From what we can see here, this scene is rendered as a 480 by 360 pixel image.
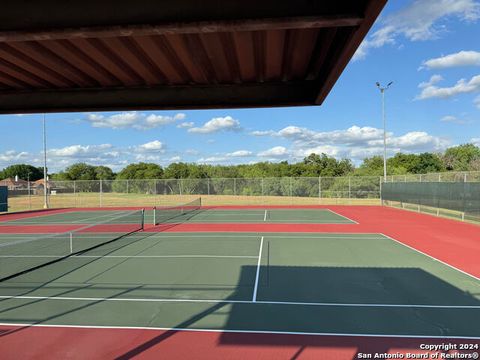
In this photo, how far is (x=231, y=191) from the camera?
4988 cm

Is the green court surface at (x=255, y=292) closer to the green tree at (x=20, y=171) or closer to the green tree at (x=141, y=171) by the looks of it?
the green tree at (x=141, y=171)

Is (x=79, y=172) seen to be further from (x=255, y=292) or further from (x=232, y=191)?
(x=255, y=292)

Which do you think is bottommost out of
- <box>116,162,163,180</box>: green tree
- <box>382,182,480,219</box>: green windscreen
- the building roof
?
<box>382,182,480,219</box>: green windscreen

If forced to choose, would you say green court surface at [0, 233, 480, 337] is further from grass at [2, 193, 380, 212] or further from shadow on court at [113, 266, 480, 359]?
grass at [2, 193, 380, 212]

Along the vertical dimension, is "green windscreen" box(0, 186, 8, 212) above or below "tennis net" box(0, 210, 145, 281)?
above

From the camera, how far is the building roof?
3123 mm

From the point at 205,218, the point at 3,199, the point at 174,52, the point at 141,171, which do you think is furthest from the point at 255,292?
the point at 141,171

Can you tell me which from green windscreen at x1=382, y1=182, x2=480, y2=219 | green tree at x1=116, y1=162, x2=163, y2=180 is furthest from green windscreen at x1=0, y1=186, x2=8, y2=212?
green tree at x1=116, y1=162, x2=163, y2=180

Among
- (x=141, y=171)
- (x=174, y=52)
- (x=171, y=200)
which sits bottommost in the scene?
(x=171, y=200)

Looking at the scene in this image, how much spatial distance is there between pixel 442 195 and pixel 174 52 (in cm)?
2669

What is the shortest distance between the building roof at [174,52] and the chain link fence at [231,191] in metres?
41.5

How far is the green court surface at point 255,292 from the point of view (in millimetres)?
6992

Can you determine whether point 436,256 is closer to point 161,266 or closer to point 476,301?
point 476,301

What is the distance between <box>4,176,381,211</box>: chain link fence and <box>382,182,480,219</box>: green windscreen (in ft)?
27.7
